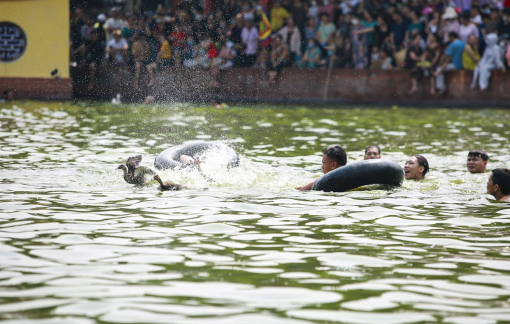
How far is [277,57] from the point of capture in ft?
87.8

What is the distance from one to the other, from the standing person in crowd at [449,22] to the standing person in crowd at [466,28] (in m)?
0.17

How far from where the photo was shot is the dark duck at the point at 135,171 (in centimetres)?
1091

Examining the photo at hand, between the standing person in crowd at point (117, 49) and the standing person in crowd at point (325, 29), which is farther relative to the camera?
the standing person in crowd at point (117, 49)

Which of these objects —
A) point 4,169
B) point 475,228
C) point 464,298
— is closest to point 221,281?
point 464,298

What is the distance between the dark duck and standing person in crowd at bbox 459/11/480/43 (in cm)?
1579

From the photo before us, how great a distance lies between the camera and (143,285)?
626 centimetres

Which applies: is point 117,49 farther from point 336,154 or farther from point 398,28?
point 336,154

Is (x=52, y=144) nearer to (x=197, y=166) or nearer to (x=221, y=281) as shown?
(x=197, y=166)

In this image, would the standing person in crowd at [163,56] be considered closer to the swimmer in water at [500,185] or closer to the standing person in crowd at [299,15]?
the standing person in crowd at [299,15]

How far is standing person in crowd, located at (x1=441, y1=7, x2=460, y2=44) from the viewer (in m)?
24.8

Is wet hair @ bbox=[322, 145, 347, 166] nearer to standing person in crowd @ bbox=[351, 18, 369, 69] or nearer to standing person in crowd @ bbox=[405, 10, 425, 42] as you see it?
standing person in crowd @ bbox=[405, 10, 425, 42]

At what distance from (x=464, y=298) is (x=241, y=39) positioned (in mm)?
21597

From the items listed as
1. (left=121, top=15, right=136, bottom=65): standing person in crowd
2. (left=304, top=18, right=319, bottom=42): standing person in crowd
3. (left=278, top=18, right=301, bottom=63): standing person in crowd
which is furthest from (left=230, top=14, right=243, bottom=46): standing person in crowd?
(left=121, top=15, right=136, bottom=65): standing person in crowd

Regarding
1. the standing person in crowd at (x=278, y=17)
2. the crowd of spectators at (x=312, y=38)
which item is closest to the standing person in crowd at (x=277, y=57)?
the crowd of spectators at (x=312, y=38)
